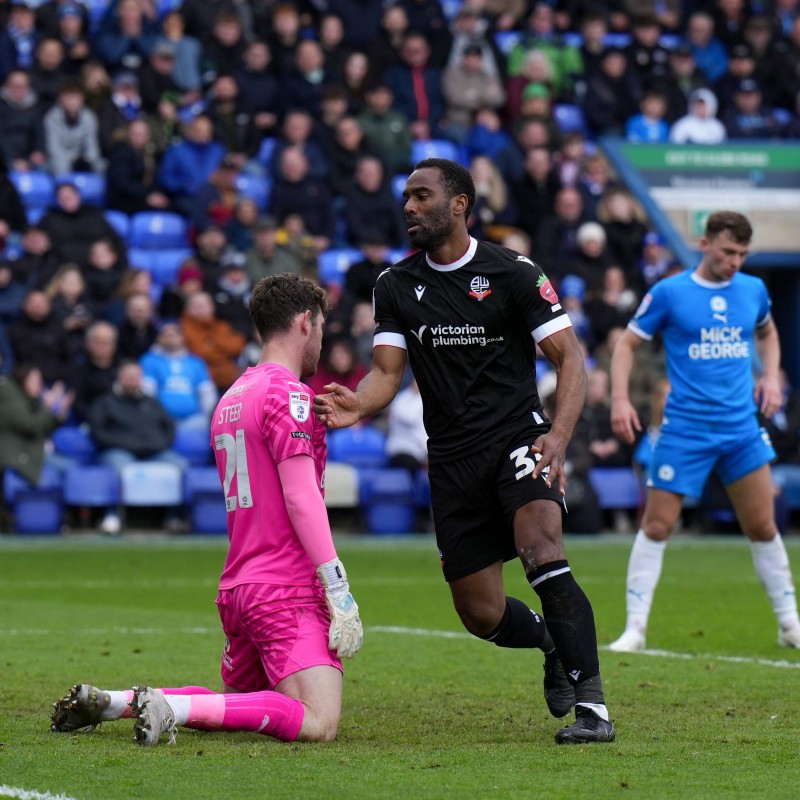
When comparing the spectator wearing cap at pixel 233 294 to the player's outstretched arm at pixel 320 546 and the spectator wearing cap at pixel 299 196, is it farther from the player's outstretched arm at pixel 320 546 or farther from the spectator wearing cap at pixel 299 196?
the player's outstretched arm at pixel 320 546


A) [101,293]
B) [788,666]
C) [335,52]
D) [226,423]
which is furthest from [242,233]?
[226,423]

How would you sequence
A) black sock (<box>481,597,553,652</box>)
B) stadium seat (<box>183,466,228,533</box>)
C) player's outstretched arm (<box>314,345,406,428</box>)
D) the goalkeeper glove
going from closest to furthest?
the goalkeeper glove, player's outstretched arm (<box>314,345,406,428</box>), black sock (<box>481,597,553,652</box>), stadium seat (<box>183,466,228,533</box>)

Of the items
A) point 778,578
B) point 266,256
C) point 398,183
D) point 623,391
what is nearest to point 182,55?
point 398,183

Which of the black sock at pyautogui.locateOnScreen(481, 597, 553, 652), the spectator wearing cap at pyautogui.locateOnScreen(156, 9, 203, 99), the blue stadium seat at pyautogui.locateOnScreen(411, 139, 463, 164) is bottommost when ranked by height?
the black sock at pyautogui.locateOnScreen(481, 597, 553, 652)

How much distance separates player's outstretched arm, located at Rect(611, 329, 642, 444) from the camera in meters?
9.99

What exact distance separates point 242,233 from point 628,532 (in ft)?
20.7

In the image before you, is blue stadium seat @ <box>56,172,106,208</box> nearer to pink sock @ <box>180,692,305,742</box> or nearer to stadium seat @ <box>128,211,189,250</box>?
stadium seat @ <box>128,211,189,250</box>

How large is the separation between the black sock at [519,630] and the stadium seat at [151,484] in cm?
1186

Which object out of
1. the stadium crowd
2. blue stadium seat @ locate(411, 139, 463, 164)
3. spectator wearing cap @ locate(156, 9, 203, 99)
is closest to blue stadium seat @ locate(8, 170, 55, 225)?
the stadium crowd

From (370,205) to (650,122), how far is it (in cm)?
579

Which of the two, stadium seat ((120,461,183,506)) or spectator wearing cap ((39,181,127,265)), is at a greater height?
spectator wearing cap ((39,181,127,265))

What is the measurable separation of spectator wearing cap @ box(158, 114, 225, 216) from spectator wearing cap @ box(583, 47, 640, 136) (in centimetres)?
671

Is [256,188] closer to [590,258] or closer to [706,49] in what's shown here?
[590,258]

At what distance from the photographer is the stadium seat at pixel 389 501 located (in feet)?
64.4
